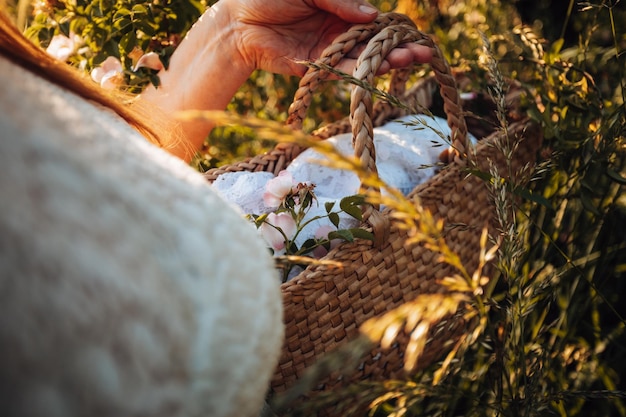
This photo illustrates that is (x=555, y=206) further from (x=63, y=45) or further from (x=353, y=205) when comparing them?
(x=63, y=45)

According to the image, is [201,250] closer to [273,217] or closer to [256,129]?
[256,129]

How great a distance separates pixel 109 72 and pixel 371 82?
2.35 feet

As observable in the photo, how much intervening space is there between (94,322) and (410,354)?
0.85ft

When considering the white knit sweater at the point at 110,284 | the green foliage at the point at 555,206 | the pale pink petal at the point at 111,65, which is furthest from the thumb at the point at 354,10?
the white knit sweater at the point at 110,284

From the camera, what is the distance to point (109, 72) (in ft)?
4.50

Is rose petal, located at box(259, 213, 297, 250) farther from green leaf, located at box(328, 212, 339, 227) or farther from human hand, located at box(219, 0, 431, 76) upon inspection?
human hand, located at box(219, 0, 431, 76)

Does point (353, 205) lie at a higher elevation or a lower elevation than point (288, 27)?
lower

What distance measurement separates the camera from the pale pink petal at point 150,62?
4.74 ft

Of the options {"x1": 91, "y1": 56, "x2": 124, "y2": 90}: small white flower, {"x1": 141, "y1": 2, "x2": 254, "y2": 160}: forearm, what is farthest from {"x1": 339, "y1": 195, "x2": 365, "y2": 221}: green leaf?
{"x1": 91, "y1": 56, "x2": 124, "y2": 90}: small white flower

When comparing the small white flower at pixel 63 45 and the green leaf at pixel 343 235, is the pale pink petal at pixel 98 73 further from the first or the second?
the green leaf at pixel 343 235

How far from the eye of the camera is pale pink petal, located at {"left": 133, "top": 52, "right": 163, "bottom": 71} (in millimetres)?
1444

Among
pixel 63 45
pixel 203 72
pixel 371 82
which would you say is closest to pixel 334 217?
pixel 371 82

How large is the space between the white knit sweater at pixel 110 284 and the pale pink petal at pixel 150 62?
3.19ft

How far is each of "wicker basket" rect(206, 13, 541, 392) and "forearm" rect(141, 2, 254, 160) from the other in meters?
0.23
